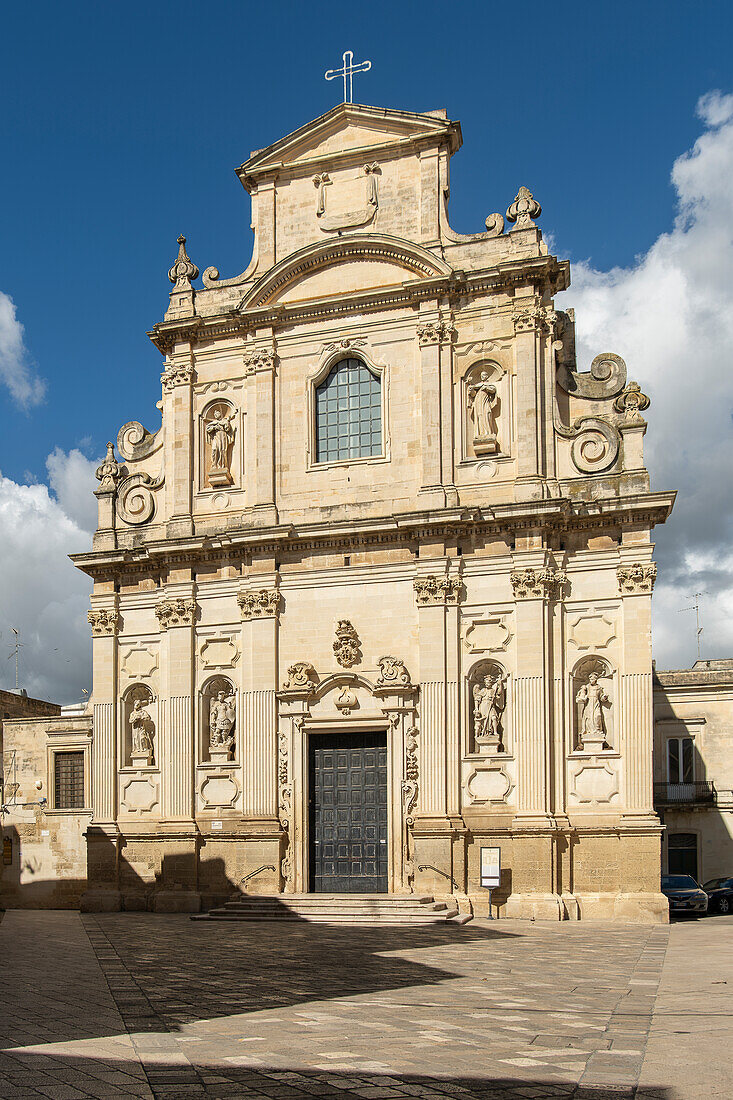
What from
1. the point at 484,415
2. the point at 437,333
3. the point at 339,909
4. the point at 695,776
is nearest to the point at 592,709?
the point at 339,909

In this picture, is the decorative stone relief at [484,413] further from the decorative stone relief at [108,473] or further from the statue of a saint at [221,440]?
the decorative stone relief at [108,473]

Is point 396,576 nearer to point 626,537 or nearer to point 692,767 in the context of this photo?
point 626,537

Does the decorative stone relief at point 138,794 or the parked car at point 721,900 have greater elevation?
the decorative stone relief at point 138,794

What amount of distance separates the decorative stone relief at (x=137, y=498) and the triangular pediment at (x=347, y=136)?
7.56 meters

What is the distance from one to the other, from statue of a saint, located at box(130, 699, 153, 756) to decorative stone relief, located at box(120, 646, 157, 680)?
0.65 metres

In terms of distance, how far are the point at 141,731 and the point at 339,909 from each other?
711cm

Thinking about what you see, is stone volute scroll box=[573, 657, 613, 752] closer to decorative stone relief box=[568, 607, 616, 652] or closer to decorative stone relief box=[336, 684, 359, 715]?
decorative stone relief box=[568, 607, 616, 652]

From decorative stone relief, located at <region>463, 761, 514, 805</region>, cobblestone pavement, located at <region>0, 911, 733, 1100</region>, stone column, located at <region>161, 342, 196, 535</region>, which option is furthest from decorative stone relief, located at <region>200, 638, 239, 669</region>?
cobblestone pavement, located at <region>0, 911, 733, 1100</region>

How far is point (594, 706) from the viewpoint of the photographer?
916 inches

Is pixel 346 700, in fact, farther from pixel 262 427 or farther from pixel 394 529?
pixel 262 427

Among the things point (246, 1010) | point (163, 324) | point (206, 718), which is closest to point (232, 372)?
point (163, 324)

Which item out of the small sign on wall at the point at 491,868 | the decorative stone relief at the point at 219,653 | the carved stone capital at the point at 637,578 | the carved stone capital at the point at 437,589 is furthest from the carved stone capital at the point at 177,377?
the small sign on wall at the point at 491,868

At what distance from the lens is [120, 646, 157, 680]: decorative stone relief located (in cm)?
2717

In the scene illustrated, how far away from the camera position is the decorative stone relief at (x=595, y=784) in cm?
2289
